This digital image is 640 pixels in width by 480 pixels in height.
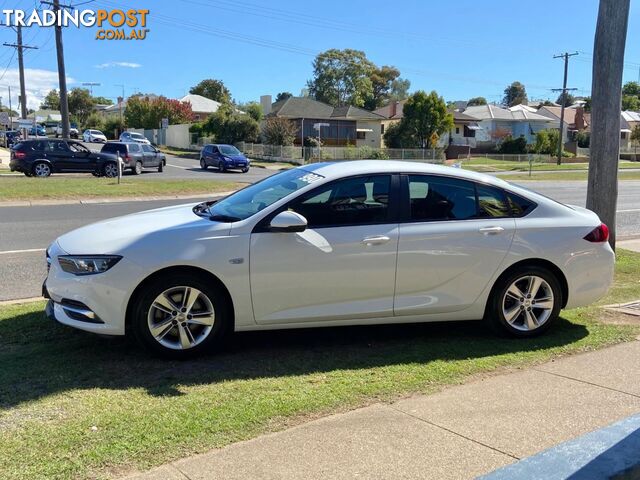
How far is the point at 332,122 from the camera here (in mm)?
59156

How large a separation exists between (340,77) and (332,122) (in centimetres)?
4141

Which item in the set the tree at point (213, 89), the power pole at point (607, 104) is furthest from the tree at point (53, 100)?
the power pole at point (607, 104)

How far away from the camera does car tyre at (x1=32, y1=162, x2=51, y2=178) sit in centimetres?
2480

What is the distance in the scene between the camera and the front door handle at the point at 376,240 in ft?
16.1

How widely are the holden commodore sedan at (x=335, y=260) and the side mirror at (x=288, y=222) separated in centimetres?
1

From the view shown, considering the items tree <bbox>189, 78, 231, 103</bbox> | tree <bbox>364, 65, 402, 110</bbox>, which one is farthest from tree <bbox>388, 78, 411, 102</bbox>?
tree <bbox>189, 78, 231, 103</bbox>

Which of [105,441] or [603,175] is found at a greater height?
[603,175]

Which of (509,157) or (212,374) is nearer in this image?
(212,374)

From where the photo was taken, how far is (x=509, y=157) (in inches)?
2413

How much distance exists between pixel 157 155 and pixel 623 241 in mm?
26570

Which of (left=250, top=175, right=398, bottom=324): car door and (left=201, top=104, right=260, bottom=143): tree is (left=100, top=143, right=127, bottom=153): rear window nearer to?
(left=201, top=104, right=260, bottom=143): tree

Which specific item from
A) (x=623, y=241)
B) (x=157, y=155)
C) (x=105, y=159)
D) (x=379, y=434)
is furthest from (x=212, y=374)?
(x=157, y=155)

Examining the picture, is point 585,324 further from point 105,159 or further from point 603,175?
point 105,159

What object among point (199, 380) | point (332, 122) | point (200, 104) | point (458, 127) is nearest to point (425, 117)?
point (332, 122)
